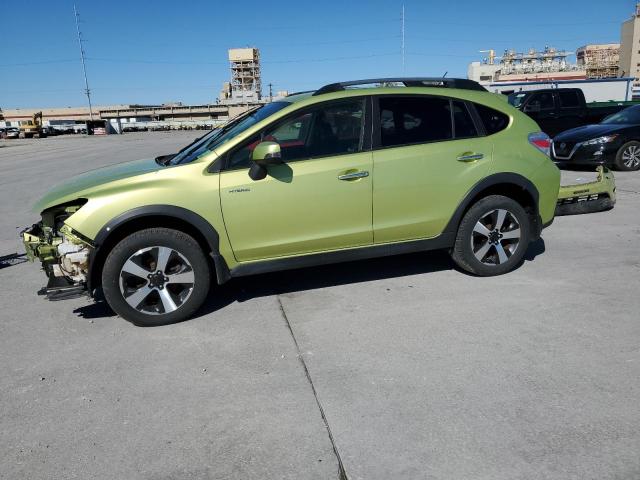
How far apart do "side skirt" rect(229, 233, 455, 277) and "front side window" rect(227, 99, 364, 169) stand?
83cm

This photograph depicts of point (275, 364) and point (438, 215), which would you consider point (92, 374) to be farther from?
point (438, 215)

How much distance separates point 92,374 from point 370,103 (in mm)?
3055

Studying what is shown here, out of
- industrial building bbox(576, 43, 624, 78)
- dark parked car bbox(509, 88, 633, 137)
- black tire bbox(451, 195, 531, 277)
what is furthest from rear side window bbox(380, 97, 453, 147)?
industrial building bbox(576, 43, 624, 78)

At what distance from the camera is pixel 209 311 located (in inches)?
171

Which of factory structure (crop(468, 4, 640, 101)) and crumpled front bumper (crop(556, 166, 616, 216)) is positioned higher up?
factory structure (crop(468, 4, 640, 101))

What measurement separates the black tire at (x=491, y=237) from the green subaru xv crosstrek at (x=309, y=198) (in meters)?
0.01

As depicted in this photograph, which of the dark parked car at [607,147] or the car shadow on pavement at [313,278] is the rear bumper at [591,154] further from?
the car shadow on pavement at [313,278]

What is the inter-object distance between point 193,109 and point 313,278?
367 ft

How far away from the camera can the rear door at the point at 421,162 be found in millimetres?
4363

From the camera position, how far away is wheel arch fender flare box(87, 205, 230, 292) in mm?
3818

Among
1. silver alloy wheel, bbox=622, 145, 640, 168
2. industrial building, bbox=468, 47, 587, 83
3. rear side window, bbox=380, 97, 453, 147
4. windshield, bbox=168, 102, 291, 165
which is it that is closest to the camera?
windshield, bbox=168, 102, 291, 165

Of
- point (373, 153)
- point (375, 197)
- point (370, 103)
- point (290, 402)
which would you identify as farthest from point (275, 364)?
point (370, 103)

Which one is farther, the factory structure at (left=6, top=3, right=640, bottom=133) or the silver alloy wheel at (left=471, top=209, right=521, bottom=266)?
the factory structure at (left=6, top=3, right=640, bottom=133)

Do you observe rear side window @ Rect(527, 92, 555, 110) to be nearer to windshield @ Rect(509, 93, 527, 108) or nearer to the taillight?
windshield @ Rect(509, 93, 527, 108)
